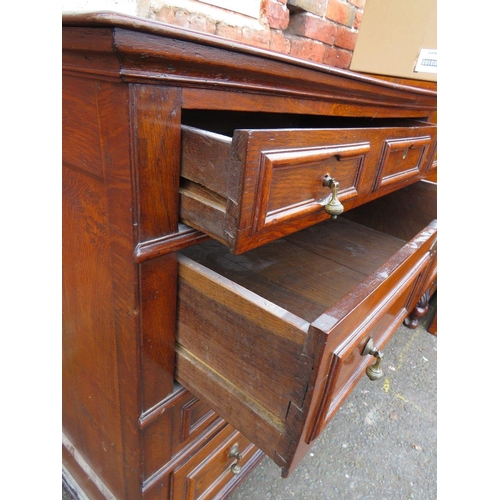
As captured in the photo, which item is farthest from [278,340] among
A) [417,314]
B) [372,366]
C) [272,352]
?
[417,314]

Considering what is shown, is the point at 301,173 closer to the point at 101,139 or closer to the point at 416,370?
the point at 101,139

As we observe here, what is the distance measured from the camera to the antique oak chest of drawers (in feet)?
1.22

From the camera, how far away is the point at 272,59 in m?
0.41

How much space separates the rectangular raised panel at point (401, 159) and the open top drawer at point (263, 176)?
0.07m

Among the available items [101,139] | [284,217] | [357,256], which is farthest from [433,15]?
[101,139]

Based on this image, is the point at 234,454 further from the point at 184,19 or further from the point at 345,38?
the point at 345,38

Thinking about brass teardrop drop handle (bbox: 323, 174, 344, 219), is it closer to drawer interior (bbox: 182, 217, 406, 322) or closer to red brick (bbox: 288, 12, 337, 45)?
drawer interior (bbox: 182, 217, 406, 322)

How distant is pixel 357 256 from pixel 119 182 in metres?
0.64

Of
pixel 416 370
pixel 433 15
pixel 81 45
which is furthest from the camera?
pixel 416 370

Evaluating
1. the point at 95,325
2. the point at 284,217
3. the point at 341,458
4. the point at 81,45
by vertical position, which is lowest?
the point at 341,458

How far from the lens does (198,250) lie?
0.73 m

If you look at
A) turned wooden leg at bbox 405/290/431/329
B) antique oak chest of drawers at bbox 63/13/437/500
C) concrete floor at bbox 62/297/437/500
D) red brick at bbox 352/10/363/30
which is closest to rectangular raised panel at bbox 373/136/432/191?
antique oak chest of drawers at bbox 63/13/437/500

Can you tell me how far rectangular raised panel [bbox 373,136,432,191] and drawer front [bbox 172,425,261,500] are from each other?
2.02 feet

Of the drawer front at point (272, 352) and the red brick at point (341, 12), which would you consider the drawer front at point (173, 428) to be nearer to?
the drawer front at point (272, 352)
